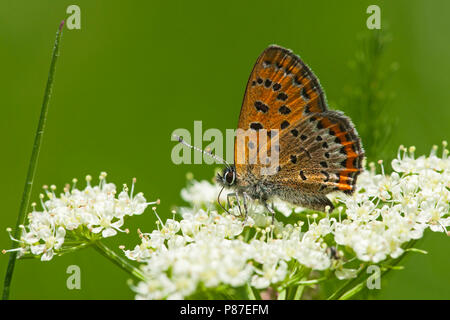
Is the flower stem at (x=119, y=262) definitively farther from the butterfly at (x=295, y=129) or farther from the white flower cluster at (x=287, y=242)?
the butterfly at (x=295, y=129)

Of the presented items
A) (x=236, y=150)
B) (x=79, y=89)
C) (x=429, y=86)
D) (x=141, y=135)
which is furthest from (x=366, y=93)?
(x=79, y=89)

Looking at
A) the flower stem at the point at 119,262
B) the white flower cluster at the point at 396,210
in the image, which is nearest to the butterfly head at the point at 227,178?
the white flower cluster at the point at 396,210

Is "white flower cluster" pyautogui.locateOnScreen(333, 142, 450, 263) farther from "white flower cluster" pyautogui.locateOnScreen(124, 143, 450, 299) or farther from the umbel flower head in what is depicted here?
the umbel flower head

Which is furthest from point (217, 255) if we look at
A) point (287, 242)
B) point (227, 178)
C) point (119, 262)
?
point (227, 178)

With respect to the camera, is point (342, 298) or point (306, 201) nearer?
point (342, 298)

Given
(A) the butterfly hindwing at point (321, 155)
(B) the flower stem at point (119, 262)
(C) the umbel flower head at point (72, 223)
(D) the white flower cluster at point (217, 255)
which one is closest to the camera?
(D) the white flower cluster at point (217, 255)

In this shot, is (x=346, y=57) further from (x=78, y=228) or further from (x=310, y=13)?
(x=78, y=228)

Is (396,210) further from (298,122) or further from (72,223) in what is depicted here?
(72,223)
